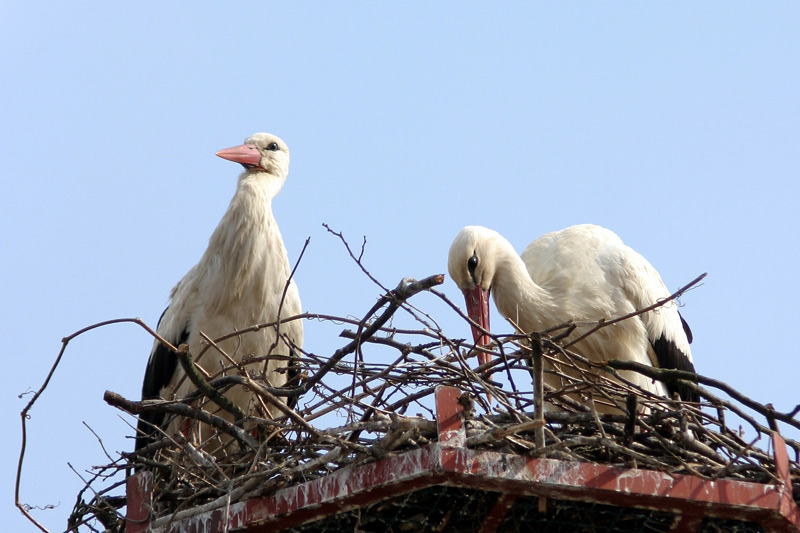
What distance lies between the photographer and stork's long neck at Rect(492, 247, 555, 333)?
495cm

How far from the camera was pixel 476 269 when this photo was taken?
5008mm

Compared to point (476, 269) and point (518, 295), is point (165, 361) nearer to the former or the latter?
point (476, 269)

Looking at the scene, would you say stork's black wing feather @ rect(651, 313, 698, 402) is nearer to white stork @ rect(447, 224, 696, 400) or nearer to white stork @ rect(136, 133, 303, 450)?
white stork @ rect(447, 224, 696, 400)

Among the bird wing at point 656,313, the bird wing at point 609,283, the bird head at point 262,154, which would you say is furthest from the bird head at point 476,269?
the bird head at point 262,154

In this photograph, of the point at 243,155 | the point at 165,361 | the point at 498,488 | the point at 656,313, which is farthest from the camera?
the point at 243,155

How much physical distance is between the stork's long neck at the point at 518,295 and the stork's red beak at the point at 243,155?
1240 mm

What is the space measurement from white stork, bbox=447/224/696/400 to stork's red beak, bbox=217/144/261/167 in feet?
3.42

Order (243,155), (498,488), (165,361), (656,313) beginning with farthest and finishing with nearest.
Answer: (243,155) → (656,313) → (165,361) → (498,488)

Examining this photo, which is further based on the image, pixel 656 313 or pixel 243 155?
pixel 243 155

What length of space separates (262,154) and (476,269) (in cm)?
120

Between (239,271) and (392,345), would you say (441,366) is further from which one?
(239,271)

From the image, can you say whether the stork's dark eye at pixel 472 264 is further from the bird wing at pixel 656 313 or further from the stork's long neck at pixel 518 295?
the bird wing at pixel 656 313

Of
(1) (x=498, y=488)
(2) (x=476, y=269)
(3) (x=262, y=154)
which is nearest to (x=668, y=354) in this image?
(2) (x=476, y=269)

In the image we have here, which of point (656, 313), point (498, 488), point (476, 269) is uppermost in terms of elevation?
point (476, 269)
